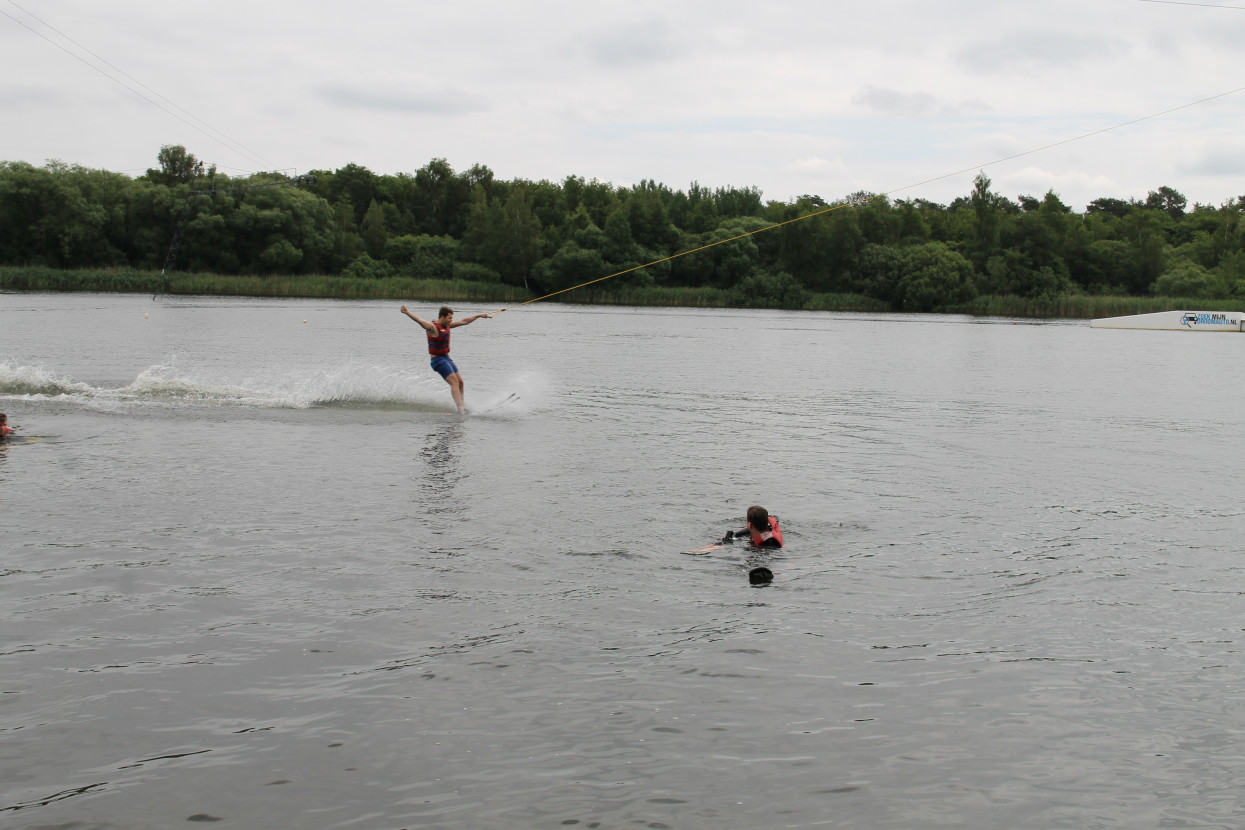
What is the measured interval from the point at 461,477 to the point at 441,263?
98579 millimetres

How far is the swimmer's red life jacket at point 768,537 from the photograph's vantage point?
10.4 metres

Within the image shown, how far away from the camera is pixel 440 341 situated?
20.0m

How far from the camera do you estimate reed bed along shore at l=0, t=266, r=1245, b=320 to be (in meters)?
81.8

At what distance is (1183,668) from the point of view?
7.73 m

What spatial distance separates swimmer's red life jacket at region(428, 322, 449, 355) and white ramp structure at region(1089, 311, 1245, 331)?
65.6m

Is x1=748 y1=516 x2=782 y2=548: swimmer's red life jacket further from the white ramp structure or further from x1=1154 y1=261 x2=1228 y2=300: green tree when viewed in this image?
x1=1154 y1=261 x2=1228 y2=300: green tree

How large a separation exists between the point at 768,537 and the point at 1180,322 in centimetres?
7625

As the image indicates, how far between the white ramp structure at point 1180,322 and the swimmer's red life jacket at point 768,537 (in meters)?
71.5

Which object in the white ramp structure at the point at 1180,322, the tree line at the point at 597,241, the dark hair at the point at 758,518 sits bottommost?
the dark hair at the point at 758,518

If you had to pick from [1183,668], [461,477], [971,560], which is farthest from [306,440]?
[1183,668]

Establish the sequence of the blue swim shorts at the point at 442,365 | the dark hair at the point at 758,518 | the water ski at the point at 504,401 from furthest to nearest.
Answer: the water ski at the point at 504,401 → the blue swim shorts at the point at 442,365 → the dark hair at the point at 758,518

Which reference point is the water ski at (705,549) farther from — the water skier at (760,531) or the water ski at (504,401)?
the water ski at (504,401)

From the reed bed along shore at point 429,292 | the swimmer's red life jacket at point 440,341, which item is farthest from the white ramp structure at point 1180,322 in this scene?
the swimmer's red life jacket at point 440,341

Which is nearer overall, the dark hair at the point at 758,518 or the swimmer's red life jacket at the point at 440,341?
the dark hair at the point at 758,518
